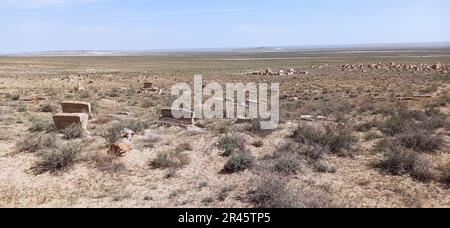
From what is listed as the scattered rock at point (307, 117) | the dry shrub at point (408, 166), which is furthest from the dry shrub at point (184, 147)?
the scattered rock at point (307, 117)

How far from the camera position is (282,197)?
8156 millimetres

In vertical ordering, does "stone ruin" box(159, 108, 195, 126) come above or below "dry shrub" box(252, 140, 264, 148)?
above

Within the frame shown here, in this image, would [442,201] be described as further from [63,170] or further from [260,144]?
[63,170]

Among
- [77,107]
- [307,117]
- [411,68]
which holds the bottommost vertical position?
[411,68]

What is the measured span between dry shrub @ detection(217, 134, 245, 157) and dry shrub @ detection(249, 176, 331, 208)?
3.03m

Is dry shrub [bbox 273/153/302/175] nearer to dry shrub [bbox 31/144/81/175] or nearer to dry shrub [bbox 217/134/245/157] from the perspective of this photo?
dry shrub [bbox 217/134/245/157]

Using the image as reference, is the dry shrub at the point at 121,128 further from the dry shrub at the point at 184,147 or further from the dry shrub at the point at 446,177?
the dry shrub at the point at 446,177

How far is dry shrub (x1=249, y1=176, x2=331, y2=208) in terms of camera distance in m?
7.95

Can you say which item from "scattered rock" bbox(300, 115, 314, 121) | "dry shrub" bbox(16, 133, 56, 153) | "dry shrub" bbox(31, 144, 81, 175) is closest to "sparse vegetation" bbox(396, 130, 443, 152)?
"scattered rock" bbox(300, 115, 314, 121)

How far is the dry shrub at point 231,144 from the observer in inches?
474

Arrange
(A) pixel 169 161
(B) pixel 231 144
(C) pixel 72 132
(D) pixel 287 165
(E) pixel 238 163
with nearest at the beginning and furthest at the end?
(D) pixel 287 165
(E) pixel 238 163
(A) pixel 169 161
(B) pixel 231 144
(C) pixel 72 132

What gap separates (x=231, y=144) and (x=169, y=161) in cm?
218

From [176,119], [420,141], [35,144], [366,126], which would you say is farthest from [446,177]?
[35,144]

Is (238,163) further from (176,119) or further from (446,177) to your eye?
(176,119)
